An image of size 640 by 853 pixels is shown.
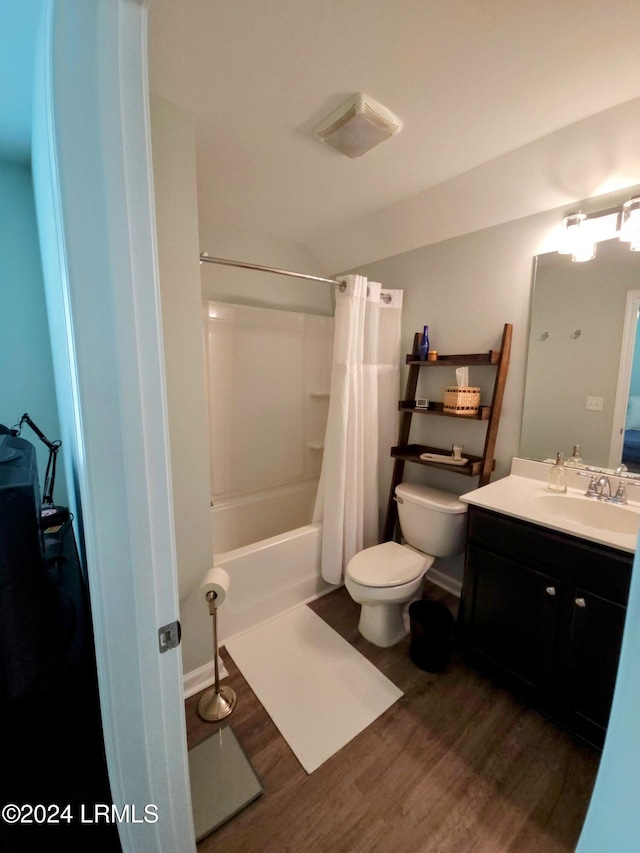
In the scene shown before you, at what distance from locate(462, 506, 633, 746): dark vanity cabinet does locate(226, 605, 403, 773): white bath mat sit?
52 centimetres

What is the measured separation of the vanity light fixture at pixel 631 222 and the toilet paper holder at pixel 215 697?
7.55 feet

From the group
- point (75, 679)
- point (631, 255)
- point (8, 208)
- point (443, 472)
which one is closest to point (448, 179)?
point (631, 255)

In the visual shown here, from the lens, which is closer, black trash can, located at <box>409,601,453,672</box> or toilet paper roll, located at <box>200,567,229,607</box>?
toilet paper roll, located at <box>200,567,229,607</box>

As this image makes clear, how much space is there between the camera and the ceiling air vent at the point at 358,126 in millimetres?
1195

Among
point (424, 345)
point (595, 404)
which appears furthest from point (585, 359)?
point (424, 345)

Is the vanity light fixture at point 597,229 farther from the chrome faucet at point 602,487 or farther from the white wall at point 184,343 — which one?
the white wall at point 184,343

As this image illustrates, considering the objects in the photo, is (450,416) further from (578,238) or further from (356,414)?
(578,238)

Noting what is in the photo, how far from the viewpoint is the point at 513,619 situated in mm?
1411

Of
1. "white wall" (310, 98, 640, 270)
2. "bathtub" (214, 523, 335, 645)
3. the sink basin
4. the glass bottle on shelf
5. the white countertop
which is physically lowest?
"bathtub" (214, 523, 335, 645)

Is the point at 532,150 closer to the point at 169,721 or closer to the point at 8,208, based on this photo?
the point at 169,721

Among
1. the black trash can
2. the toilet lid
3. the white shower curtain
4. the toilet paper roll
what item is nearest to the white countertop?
the toilet lid

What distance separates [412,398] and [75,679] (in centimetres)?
206

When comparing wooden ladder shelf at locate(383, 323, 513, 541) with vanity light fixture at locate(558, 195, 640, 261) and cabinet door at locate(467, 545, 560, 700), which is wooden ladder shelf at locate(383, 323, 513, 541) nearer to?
vanity light fixture at locate(558, 195, 640, 261)

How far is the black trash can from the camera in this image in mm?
1597
